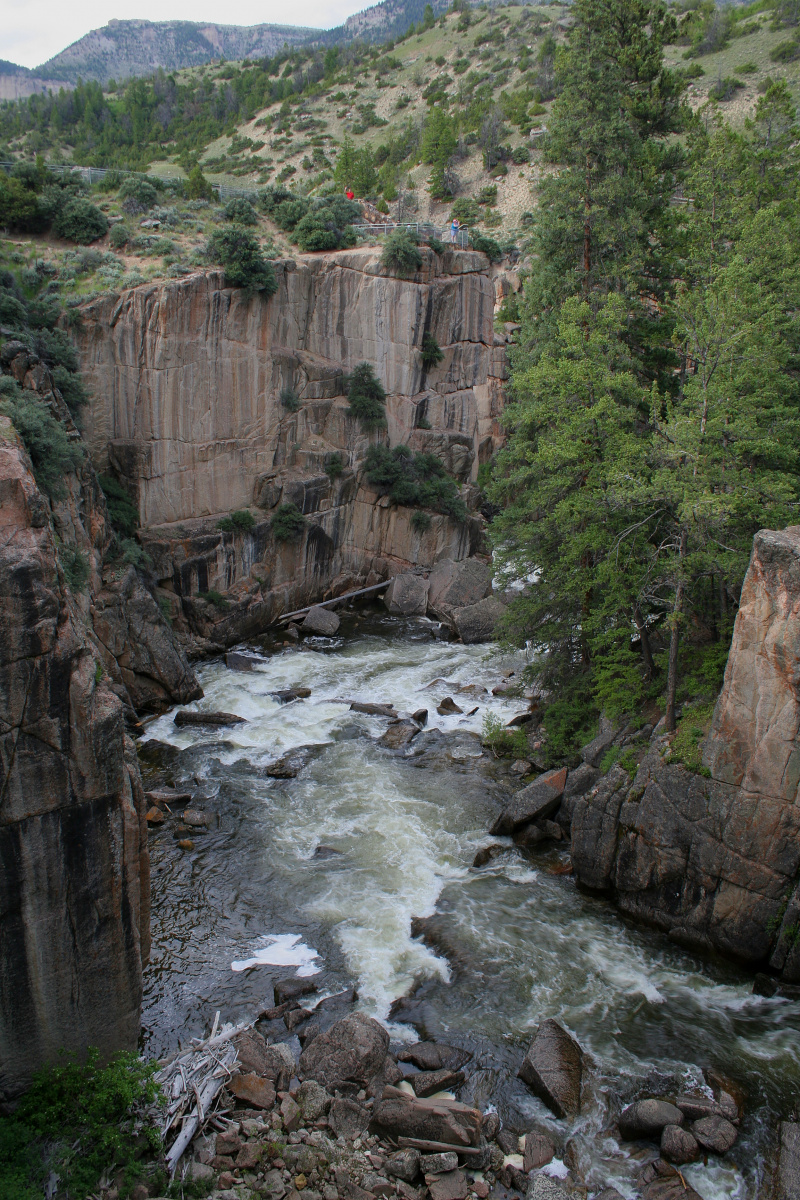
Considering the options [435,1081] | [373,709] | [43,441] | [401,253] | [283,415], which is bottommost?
[373,709]

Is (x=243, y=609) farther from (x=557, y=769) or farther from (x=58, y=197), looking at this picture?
(x=58, y=197)

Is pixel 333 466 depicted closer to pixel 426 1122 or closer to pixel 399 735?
pixel 399 735

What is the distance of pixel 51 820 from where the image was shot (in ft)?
29.3

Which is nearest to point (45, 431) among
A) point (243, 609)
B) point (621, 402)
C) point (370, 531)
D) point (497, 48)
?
point (243, 609)

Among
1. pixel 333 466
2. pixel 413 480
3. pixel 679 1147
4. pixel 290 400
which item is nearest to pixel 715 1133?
pixel 679 1147

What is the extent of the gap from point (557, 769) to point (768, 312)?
1128 centimetres

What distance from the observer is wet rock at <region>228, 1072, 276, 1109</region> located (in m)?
9.91

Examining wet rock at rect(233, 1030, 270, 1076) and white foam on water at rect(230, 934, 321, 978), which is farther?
white foam on water at rect(230, 934, 321, 978)

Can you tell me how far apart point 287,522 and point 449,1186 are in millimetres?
24677

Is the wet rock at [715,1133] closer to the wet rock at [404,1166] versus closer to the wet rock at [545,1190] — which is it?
the wet rock at [545,1190]

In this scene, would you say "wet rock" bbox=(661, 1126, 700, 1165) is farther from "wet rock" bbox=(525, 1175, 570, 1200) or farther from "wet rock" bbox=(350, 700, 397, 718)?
"wet rock" bbox=(350, 700, 397, 718)

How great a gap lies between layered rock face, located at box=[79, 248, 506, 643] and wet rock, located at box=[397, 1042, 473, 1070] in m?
19.2

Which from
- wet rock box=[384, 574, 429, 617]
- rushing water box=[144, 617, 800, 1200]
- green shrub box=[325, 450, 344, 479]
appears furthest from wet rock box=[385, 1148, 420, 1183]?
green shrub box=[325, 450, 344, 479]

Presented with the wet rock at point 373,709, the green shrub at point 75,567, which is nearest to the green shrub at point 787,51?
the wet rock at point 373,709
